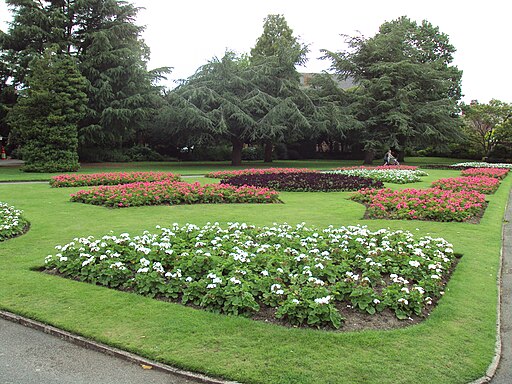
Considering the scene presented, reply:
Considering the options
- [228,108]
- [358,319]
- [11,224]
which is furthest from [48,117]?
[358,319]

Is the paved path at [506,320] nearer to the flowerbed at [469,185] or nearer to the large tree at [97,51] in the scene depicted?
the flowerbed at [469,185]

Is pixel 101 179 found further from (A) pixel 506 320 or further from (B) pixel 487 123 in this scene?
(B) pixel 487 123

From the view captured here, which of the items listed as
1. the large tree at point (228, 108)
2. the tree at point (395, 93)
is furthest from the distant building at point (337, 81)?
the large tree at point (228, 108)

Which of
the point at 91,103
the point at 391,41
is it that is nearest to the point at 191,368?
the point at 91,103

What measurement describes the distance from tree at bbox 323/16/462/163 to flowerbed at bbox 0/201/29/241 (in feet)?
84.1

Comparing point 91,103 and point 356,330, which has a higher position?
point 91,103

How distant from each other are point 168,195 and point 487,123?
3643 cm

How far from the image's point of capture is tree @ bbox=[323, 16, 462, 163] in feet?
102

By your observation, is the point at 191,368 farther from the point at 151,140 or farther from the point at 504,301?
the point at 151,140

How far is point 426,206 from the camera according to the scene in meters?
9.71

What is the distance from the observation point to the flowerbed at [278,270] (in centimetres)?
424

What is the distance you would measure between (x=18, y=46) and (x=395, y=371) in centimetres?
2968

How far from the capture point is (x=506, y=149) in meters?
34.7

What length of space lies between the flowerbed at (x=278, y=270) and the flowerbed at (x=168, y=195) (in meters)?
4.53
